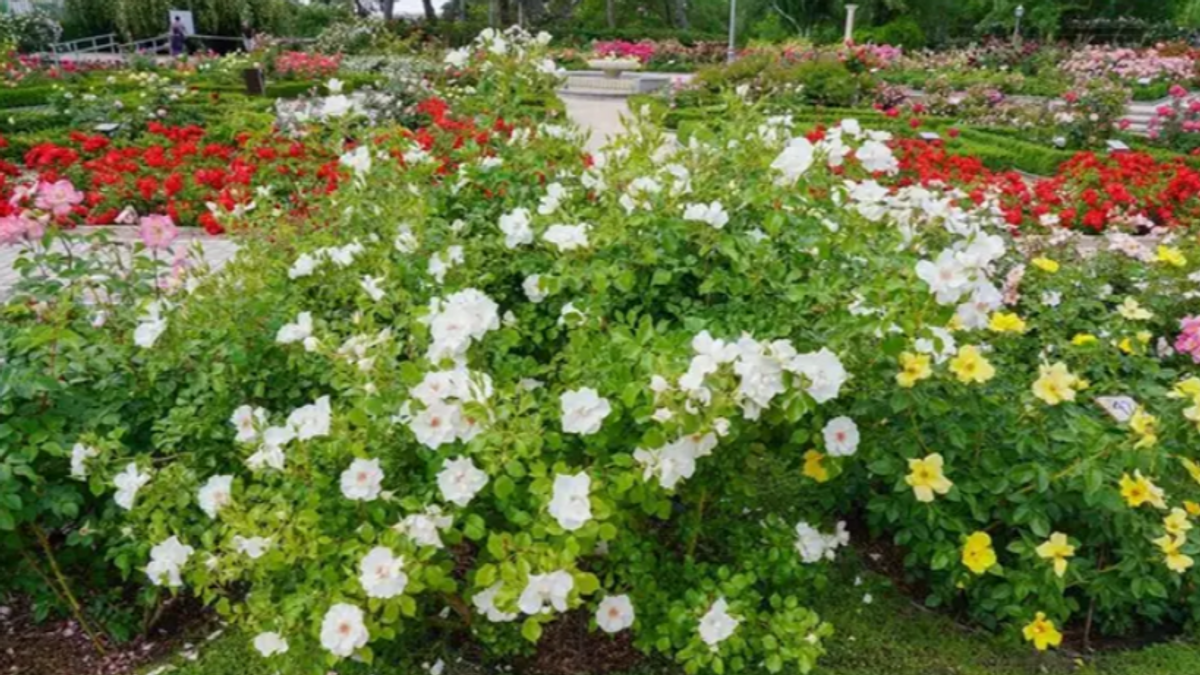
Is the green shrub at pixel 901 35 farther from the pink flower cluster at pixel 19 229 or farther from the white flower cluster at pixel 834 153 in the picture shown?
the pink flower cluster at pixel 19 229

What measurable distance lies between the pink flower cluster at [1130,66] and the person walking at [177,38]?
60.4ft

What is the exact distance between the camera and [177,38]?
20125 millimetres

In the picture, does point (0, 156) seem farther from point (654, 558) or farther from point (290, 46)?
point (290, 46)

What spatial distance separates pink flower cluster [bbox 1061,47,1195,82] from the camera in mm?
14933

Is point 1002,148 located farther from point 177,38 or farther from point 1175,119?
point 177,38

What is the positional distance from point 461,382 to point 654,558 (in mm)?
705

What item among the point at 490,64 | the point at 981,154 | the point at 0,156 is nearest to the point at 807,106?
the point at 981,154

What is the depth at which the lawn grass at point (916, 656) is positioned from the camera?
2.07 meters

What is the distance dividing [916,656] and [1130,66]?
17097 mm

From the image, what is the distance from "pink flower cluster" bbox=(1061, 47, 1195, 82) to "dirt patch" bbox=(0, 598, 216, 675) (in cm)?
1508

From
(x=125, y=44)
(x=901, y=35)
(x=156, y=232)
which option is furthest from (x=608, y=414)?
(x=901, y=35)

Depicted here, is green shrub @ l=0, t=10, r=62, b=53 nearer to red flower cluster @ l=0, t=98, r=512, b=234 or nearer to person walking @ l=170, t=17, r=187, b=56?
person walking @ l=170, t=17, r=187, b=56

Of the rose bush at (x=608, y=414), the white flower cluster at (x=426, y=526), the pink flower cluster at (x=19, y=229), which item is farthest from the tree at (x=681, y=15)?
the white flower cluster at (x=426, y=526)

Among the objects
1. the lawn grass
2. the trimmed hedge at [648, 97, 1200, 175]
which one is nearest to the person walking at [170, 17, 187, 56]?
the trimmed hedge at [648, 97, 1200, 175]
